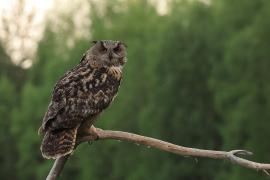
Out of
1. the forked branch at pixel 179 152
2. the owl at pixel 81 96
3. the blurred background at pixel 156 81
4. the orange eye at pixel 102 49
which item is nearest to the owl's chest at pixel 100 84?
the owl at pixel 81 96

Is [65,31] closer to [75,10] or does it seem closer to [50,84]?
[75,10]

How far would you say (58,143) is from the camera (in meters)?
11.6

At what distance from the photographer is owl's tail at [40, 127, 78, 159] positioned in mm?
11508

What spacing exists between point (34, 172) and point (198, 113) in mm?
19347

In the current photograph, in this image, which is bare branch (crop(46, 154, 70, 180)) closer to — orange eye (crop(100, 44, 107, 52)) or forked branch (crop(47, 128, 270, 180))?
forked branch (crop(47, 128, 270, 180))

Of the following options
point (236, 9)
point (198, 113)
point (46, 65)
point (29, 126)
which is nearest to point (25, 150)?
point (29, 126)

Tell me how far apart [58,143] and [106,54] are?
199 cm

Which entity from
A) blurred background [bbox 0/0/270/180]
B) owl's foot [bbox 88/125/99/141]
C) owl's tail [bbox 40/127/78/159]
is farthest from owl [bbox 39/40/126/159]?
blurred background [bbox 0/0/270/180]

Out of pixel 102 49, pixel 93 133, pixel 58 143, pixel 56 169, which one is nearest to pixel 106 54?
pixel 102 49

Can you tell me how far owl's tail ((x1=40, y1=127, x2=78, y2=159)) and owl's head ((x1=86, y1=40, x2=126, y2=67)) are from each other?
1320mm

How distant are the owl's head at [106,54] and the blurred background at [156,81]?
133 feet

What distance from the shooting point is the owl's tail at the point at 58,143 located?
11508mm

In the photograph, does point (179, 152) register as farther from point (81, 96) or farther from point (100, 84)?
point (100, 84)

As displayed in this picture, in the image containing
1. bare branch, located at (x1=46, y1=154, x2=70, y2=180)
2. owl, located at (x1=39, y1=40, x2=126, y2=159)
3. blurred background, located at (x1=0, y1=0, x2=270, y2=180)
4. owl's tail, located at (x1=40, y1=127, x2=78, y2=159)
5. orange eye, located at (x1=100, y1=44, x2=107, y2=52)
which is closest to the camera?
bare branch, located at (x1=46, y1=154, x2=70, y2=180)
